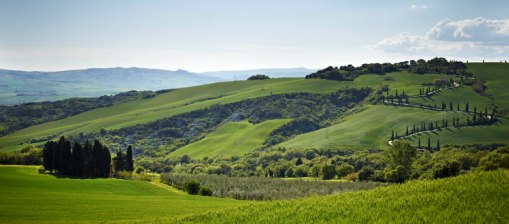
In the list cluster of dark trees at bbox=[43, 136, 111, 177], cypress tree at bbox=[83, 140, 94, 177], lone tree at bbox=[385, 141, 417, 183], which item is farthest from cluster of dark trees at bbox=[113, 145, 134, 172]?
lone tree at bbox=[385, 141, 417, 183]

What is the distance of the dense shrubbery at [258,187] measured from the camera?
12900 cm

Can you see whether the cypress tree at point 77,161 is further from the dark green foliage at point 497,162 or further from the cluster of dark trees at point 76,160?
the dark green foliage at point 497,162

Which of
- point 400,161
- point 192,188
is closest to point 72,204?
point 192,188

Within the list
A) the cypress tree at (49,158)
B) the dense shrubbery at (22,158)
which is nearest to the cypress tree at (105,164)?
the cypress tree at (49,158)

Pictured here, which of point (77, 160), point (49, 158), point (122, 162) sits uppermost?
point (49, 158)

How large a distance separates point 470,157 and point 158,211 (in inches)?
5700

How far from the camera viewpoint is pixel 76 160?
13388 cm

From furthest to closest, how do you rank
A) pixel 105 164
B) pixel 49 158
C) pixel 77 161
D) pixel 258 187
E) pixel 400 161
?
pixel 400 161 < pixel 258 187 < pixel 105 164 < pixel 49 158 < pixel 77 161

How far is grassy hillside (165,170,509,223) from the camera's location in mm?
31609

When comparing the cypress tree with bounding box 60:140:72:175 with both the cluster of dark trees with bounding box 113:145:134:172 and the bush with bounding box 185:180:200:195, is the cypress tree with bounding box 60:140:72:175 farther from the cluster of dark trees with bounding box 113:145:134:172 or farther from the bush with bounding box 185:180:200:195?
the bush with bounding box 185:180:200:195

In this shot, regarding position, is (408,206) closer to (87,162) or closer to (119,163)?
(87,162)

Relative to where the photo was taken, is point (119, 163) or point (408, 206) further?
point (119, 163)

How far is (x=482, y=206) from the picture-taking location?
31.8 meters

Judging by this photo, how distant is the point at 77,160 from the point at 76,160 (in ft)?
0.96
